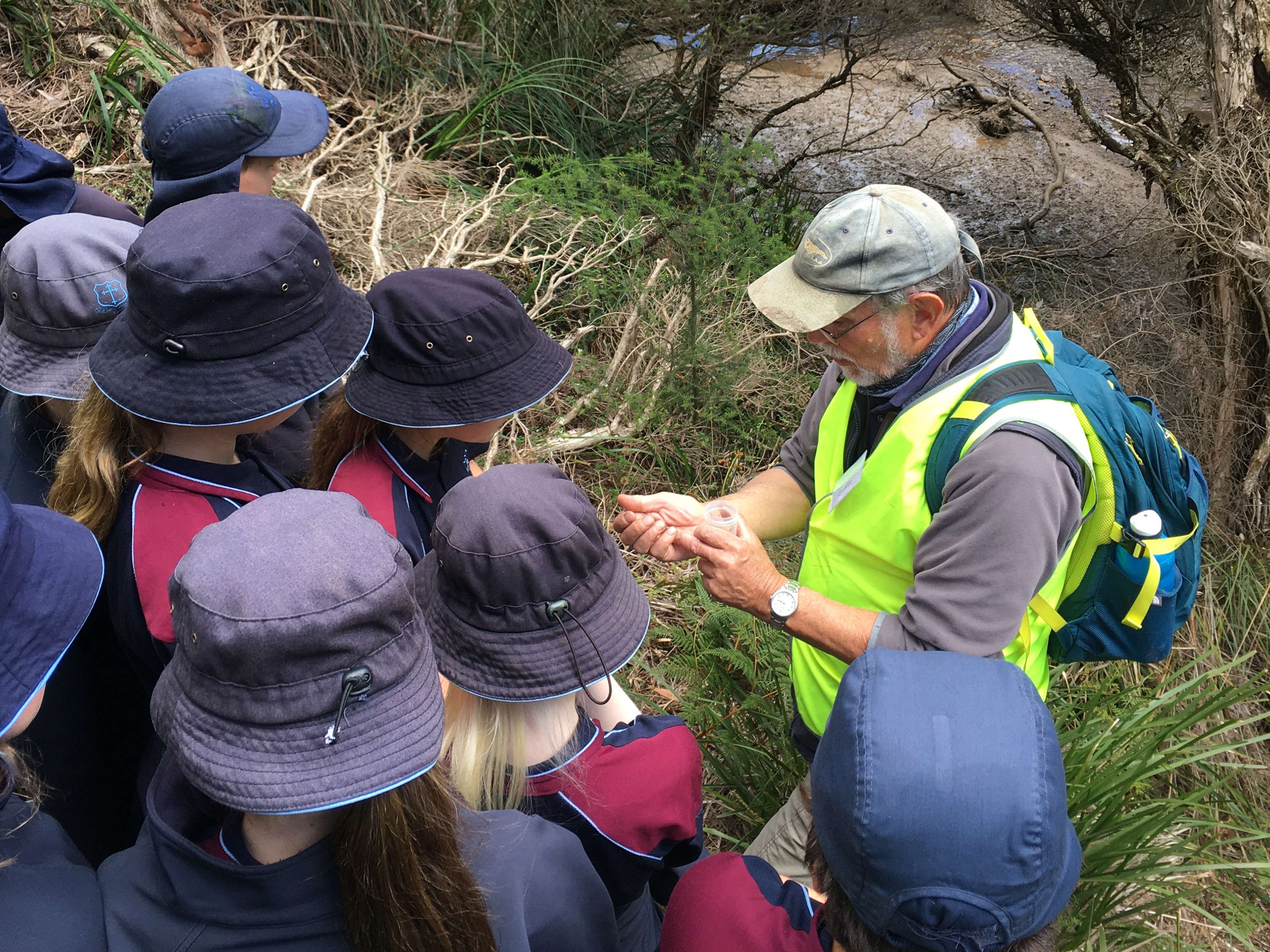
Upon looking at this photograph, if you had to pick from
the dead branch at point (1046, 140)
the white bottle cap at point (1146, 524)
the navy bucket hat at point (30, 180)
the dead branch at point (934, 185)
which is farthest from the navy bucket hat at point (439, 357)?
the dead branch at point (934, 185)

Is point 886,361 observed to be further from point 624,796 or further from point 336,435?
point 336,435

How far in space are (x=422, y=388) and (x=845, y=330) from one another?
941 millimetres

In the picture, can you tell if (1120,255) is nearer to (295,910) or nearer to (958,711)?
(958,711)

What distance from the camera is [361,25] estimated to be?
225 inches

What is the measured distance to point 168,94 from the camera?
9.02 ft

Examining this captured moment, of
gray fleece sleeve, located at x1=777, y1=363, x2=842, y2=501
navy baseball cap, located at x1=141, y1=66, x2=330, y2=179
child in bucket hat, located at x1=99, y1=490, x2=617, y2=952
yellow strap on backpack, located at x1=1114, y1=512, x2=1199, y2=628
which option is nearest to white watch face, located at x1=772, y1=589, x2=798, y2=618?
gray fleece sleeve, located at x1=777, y1=363, x2=842, y2=501

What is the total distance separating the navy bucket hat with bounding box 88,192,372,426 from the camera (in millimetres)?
1590

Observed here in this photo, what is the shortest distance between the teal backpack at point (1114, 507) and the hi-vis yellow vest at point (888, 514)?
0.09ft

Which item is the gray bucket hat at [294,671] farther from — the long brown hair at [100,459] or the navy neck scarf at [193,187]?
the navy neck scarf at [193,187]

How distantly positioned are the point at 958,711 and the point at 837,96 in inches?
333

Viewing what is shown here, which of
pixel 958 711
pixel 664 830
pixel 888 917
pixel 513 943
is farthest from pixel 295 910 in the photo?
pixel 958 711

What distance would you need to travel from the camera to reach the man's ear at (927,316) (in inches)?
72.2

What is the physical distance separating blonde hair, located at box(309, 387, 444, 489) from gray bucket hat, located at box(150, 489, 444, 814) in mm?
896

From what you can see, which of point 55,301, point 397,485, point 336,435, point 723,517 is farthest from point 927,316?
point 55,301
